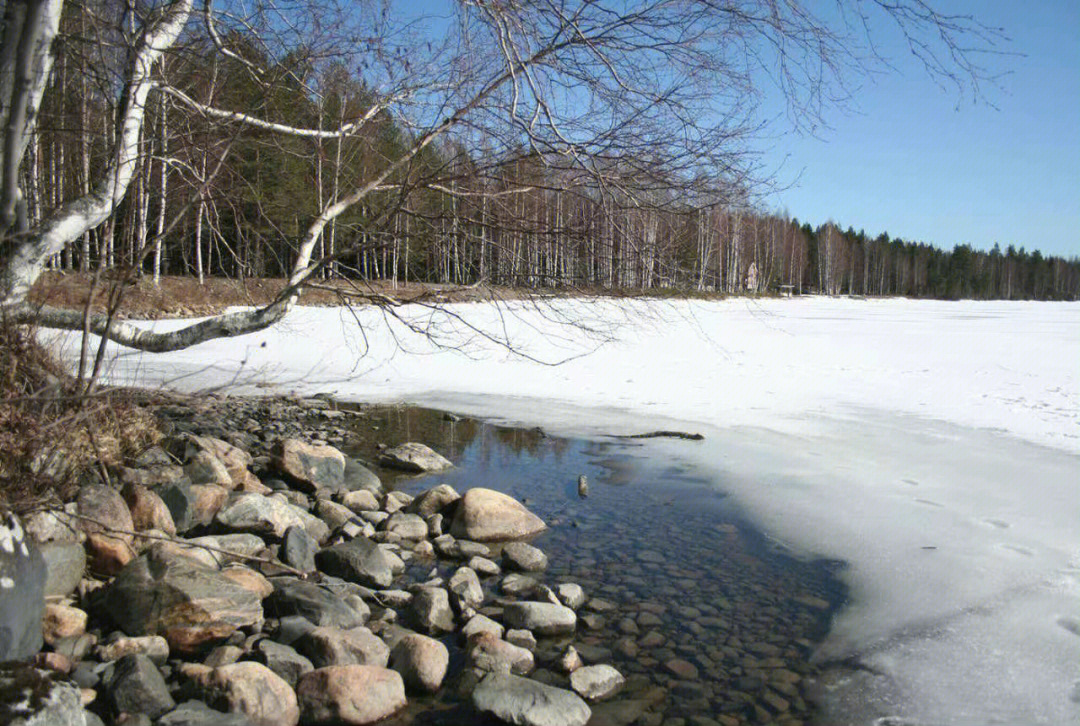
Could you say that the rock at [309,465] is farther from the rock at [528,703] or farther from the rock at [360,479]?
the rock at [528,703]

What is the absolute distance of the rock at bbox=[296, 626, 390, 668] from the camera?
139 inches

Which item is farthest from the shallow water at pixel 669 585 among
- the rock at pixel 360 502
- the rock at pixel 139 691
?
the rock at pixel 139 691

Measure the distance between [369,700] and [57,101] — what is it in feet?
14.6

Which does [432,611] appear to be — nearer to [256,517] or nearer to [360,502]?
[256,517]

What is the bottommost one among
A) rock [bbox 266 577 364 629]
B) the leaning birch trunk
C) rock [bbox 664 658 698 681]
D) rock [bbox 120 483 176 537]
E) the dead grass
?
rock [bbox 664 658 698 681]

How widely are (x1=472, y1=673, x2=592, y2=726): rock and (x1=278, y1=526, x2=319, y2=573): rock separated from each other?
5.91 ft

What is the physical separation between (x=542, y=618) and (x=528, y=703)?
2.83 ft

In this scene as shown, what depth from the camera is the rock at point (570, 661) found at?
362cm

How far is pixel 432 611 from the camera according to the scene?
411 centimetres

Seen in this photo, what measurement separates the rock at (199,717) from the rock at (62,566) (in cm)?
111

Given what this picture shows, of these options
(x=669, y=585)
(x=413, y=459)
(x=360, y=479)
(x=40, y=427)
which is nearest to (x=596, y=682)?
(x=669, y=585)

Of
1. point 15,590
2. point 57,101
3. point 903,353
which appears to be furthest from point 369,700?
point 903,353

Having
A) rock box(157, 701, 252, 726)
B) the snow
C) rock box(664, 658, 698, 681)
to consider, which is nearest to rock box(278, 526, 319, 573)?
the snow

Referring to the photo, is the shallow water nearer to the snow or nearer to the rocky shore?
the rocky shore
